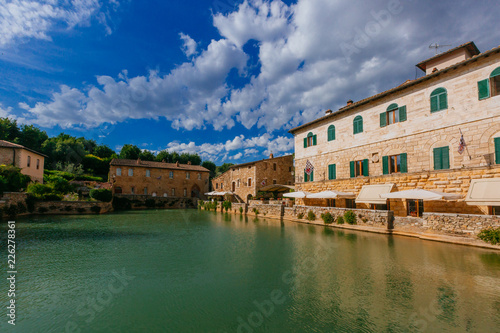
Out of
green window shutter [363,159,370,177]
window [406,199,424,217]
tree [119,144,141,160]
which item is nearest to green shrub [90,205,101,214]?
A: green window shutter [363,159,370,177]

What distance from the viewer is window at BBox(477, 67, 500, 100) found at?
12.5m

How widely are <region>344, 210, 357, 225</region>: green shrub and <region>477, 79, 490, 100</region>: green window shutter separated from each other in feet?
31.0

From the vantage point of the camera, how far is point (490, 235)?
32.4 ft

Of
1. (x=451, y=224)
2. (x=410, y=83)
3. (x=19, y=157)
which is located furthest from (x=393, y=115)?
(x=19, y=157)

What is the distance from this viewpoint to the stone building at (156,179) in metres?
38.6

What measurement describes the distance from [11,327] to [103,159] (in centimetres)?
5918

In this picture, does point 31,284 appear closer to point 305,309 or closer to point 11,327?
point 11,327

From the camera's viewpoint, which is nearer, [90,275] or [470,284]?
[470,284]

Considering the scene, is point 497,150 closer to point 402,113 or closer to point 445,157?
point 445,157

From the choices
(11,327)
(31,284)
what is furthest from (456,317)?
(31,284)

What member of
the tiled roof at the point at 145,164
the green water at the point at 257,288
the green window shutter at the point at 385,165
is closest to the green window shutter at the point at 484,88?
the green window shutter at the point at 385,165

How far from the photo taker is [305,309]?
504 centimetres

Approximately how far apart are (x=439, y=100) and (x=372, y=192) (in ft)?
22.8

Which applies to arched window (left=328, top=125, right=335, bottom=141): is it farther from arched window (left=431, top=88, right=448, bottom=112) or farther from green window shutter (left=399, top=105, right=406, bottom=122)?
arched window (left=431, top=88, right=448, bottom=112)
